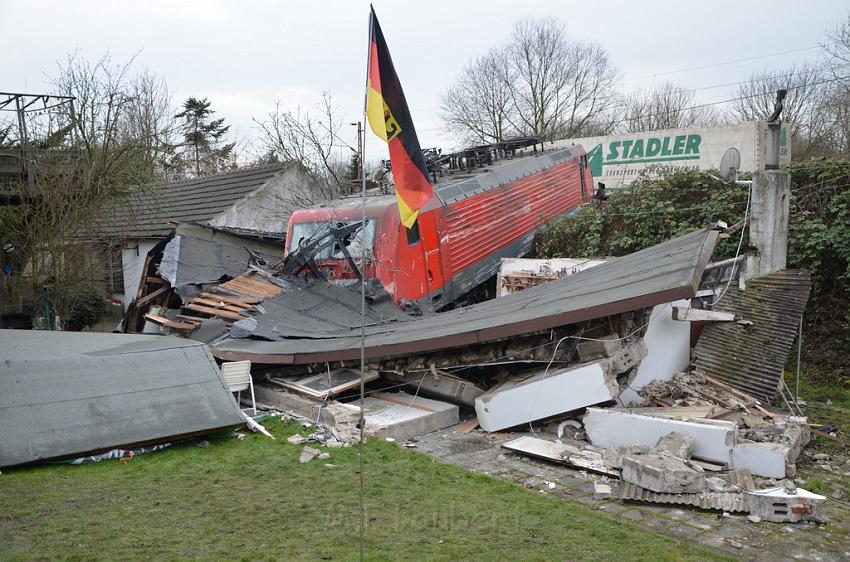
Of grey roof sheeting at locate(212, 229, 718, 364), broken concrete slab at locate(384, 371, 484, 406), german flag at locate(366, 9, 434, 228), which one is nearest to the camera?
german flag at locate(366, 9, 434, 228)

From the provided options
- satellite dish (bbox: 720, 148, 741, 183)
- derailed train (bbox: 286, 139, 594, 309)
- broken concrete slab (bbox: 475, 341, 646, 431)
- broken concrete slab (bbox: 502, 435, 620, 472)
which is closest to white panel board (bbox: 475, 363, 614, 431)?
broken concrete slab (bbox: 475, 341, 646, 431)

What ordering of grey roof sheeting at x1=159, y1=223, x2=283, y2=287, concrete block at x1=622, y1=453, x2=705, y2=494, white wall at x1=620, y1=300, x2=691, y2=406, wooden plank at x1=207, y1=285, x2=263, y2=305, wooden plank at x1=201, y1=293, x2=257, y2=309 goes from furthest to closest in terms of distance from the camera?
1. grey roof sheeting at x1=159, y1=223, x2=283, y2=287
2. wooden plank at x1=207, y1=285, x2=263, y2=305
3. wooden plank at x1=201, y1=293, x2=257, y2=309
4. white wall at x1=620, y1=300, x2=691, y2=406
5. concrete block at x1=622, y1=453, x2=705, y2=494

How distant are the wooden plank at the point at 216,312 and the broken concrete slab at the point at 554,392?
4.35 m

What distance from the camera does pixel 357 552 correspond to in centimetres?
443

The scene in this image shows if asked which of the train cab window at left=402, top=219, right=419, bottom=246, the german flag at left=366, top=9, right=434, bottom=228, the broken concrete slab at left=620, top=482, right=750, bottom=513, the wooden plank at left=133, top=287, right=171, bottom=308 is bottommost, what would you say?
the broken concrete slab at left=620, top=482, right=750, bottom=513

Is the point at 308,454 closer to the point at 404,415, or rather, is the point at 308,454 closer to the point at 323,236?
the point at 404,415

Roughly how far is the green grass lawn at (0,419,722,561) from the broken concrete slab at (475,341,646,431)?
126cm

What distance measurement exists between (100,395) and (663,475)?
5.69 meters

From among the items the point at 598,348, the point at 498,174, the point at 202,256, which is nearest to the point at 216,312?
the point at 202,256

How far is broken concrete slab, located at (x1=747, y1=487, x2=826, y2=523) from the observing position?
16.3 ft

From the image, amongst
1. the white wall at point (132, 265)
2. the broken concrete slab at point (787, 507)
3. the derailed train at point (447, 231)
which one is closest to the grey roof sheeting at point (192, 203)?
the white wall at point (132, 265)

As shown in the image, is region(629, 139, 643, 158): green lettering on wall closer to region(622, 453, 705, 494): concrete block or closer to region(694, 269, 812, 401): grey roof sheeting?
region(694, 269, 812, 401): grey roof sheeting

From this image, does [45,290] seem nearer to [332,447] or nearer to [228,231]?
[228,231]

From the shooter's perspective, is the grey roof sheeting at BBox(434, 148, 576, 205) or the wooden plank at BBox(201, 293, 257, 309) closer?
the wooden plank at BBox(201, 293, 257, 309)
